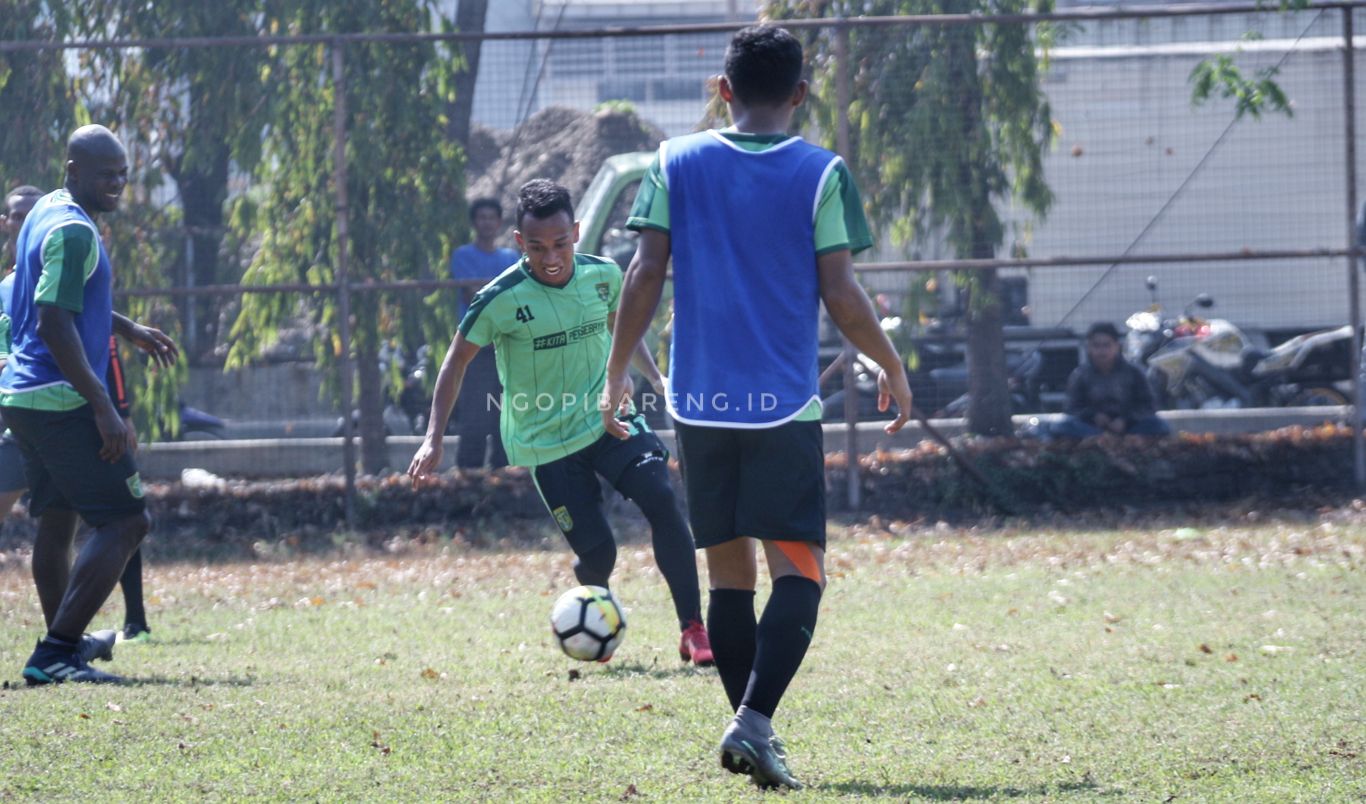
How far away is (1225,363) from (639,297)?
36.5 feet

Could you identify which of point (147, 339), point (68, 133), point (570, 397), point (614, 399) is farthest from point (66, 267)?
point (68, 133)

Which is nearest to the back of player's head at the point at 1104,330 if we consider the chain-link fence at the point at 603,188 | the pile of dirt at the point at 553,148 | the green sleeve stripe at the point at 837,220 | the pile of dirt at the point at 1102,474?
the chain-link fence at the point at 603,188

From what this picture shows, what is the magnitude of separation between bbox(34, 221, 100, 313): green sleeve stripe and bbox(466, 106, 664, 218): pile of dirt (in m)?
6.17

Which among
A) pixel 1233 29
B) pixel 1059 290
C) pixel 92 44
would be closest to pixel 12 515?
pixel 92 44

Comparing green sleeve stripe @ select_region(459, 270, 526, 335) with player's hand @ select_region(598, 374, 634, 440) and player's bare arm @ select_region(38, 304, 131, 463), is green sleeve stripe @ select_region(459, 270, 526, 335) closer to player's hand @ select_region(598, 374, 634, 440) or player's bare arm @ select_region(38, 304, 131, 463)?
player's bare arm @ select_region(38, 304, 131, 463)

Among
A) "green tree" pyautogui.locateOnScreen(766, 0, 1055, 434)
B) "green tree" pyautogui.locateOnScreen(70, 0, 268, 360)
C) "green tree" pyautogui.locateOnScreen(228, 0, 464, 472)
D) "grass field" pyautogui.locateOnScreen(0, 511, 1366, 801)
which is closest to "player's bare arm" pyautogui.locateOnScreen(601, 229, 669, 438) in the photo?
"grass field" pyautogui.locateOnScreen(0, 511, 1366, 801)

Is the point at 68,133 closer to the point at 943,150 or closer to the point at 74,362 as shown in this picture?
the point at 943,150

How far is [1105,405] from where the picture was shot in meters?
11.4

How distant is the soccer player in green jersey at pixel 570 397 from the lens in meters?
6.27

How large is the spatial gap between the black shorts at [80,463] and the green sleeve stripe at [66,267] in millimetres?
451

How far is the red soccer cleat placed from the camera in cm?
614

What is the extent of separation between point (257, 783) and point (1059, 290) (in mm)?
8272

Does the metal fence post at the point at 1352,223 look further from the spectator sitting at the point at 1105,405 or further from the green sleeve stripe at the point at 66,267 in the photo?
the green sleeve stripe at the point at 66,267

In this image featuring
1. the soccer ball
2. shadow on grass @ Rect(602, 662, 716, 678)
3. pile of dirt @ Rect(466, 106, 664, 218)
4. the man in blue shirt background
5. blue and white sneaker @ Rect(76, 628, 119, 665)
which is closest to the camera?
the soccer ball
